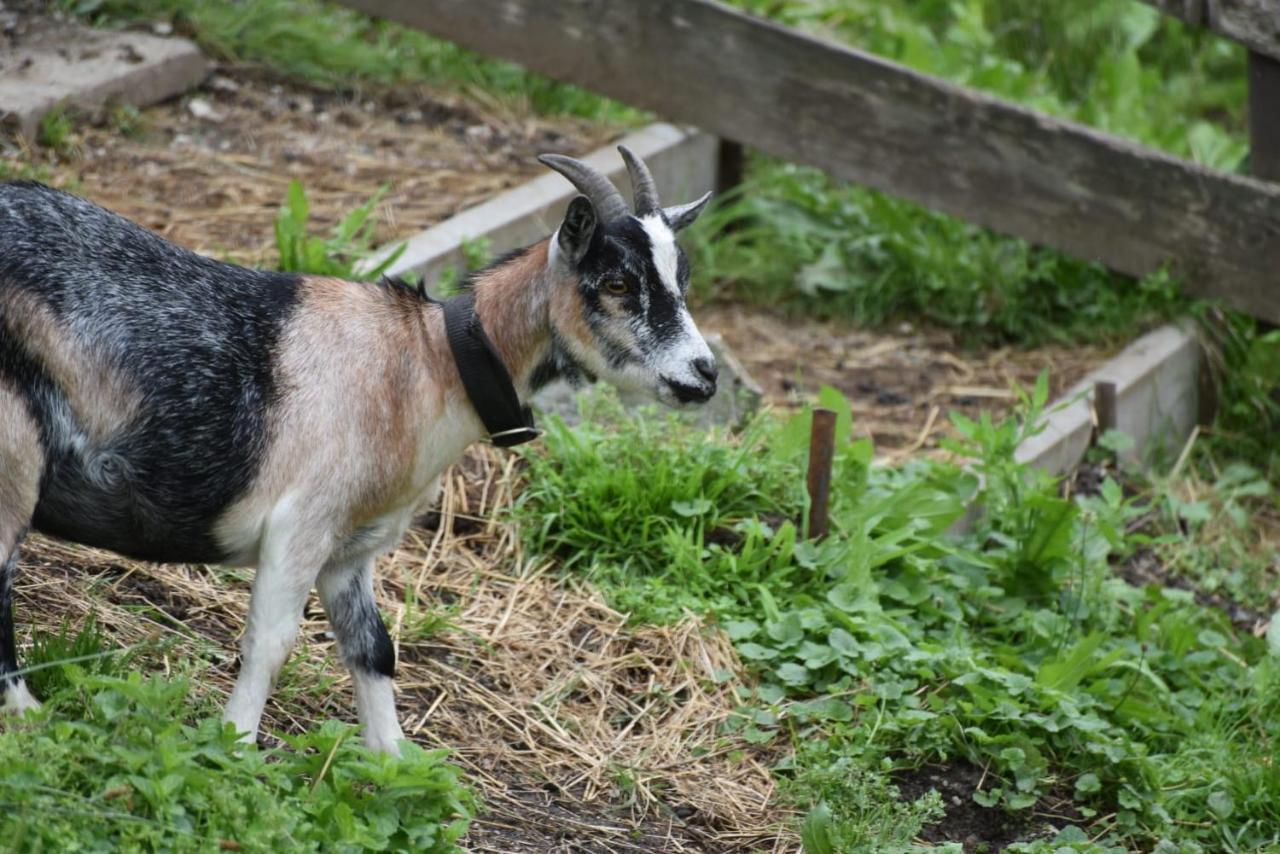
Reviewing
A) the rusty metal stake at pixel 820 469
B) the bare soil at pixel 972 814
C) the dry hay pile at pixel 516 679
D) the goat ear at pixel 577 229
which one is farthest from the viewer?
the rusty metal stake at pixel 820 469

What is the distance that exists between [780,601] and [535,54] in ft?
10.0

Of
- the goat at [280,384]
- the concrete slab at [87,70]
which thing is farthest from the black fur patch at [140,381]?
the concrete slab at [87,70]

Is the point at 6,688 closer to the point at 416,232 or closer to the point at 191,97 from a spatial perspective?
the point at 416,232

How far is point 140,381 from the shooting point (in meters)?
3.71

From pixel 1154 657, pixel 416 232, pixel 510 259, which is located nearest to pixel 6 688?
pixel 510 259

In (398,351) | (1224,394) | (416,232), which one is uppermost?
(398,351)

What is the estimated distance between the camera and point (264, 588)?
3.78 m

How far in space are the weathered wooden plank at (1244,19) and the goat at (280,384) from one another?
3.12 meters

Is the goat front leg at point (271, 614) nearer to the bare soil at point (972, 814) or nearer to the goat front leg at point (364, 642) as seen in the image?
the goat front leg at point (364, 642)

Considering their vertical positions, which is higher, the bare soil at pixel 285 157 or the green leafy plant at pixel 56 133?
the green leafy plant at pixel 56 133

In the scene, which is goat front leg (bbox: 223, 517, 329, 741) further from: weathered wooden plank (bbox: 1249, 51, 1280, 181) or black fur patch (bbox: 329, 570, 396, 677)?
weathered wooden plank (bbox: 1249, 51, 1280, 181)

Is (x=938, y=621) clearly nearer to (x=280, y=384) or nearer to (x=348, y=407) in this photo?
(x=348, y=407)

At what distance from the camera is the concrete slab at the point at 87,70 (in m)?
6.30

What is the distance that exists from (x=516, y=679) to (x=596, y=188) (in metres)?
1.57
